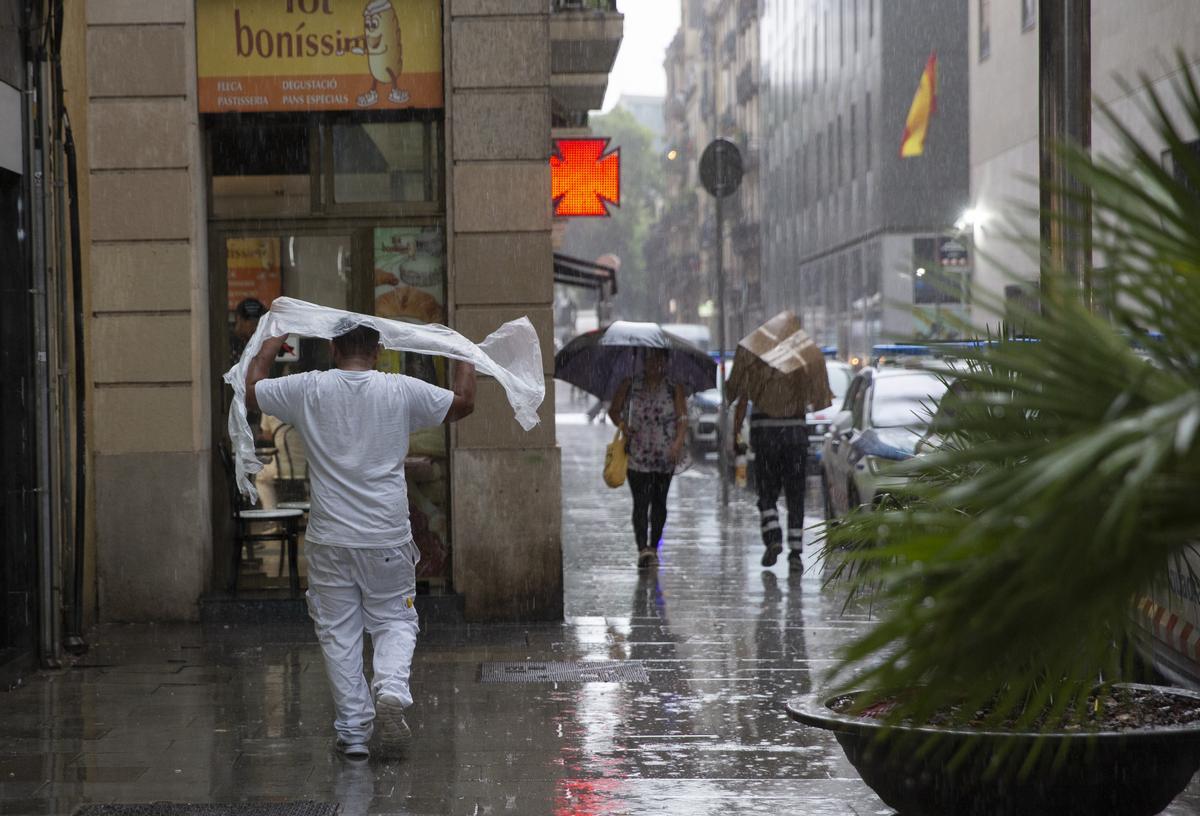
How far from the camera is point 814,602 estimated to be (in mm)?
11836

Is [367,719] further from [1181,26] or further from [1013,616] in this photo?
[1181,26]

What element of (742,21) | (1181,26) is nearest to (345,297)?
(1181,26)

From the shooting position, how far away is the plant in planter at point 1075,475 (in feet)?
6.82

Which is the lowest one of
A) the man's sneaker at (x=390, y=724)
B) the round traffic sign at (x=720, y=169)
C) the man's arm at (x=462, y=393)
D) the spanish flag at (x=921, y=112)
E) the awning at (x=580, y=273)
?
the man's sneaker at (x=390, y=724)

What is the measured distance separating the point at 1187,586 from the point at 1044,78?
6.93 ft

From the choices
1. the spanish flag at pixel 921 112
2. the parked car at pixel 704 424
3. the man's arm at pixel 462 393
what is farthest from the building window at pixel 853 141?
the man's arm at pixel 462 393

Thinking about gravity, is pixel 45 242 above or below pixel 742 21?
below

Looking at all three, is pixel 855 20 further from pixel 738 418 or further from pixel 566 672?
pixel 566 672

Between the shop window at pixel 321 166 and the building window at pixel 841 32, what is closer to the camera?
the shop window at pixel 321 166

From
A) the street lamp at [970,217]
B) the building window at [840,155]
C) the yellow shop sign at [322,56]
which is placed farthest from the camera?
the building window at [840,155]

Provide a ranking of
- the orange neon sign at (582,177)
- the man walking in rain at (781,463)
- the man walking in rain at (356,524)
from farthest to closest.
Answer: the orange neon sign at (582,177)
the man walking in rain at (781,463)
the man walking in rain at (356,524)

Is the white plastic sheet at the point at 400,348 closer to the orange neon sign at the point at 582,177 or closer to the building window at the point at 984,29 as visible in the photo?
the orange neon sign at the point at 582,177

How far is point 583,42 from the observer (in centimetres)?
1748

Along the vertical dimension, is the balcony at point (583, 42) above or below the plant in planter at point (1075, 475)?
above
